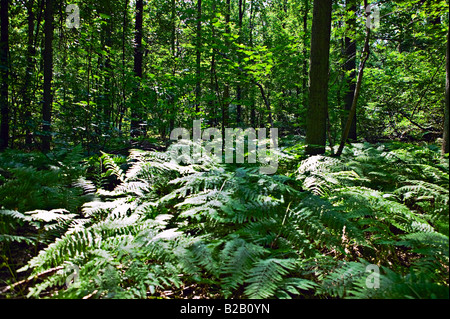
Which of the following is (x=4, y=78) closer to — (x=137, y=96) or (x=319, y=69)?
(x=137, y=96)

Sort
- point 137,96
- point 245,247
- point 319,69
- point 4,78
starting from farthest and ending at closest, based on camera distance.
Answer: point 137,96
point 4,78
point 319,69
point 245,247

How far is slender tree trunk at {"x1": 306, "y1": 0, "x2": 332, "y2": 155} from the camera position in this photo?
3760 mm

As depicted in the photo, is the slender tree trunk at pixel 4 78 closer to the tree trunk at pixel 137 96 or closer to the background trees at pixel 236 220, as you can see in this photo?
the background trees at pixel 236 220

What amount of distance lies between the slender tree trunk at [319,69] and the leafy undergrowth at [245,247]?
139 centimetres

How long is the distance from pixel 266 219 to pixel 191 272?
789mm

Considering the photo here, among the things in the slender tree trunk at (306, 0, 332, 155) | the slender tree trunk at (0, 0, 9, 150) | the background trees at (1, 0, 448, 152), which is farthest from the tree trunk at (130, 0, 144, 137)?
the slender tree trunk at (306, 0, 332, 155)

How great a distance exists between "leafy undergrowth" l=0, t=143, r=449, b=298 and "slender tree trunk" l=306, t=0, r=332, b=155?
54.6 inches

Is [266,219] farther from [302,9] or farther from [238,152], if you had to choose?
[302,9]

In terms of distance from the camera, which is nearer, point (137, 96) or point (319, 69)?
point (319, 69)

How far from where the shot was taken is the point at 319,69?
3809mm

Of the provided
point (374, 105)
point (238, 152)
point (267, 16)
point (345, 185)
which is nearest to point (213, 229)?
point (345, 185)

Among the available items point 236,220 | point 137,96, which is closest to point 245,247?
point 236,220

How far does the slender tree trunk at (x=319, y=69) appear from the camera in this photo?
12.3 feet

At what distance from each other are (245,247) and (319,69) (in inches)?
128
